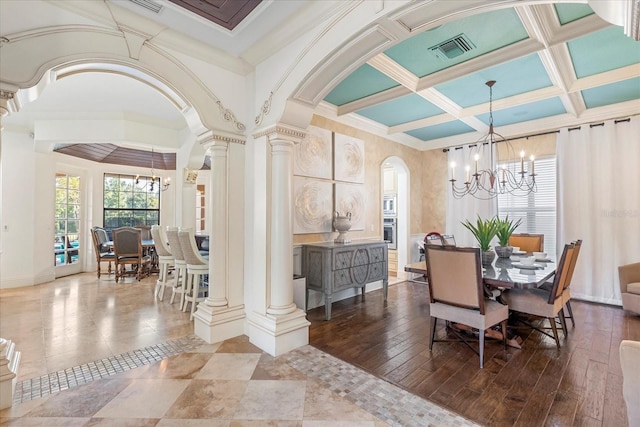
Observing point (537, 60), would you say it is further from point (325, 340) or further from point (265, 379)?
point (265, 379)

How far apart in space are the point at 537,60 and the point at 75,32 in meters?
4.17

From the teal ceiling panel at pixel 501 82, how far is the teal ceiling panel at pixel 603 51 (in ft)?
0.99

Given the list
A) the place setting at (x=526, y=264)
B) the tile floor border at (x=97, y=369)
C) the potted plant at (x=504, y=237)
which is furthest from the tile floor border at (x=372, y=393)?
the potted plant at (x=504, y=237)

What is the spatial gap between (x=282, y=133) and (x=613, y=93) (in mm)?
4404

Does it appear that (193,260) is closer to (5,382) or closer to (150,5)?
(5,382)

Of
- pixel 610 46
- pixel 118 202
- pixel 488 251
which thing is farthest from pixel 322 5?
pixel 118 202

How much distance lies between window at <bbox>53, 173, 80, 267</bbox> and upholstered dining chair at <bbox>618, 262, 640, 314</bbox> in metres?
9.56

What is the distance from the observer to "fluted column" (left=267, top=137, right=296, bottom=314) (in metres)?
2.80

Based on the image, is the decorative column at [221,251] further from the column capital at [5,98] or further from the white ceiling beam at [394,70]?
the white ceiling beam at [394,70]

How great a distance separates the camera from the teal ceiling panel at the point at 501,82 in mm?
3205

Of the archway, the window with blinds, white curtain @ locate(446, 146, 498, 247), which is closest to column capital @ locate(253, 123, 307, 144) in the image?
the archway

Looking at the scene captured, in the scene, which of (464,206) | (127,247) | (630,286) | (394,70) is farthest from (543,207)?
(127,247)

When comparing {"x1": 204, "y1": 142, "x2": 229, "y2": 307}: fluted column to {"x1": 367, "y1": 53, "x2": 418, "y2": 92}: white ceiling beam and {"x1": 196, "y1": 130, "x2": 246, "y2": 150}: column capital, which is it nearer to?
{"x1": 196, "y1": 130, "x2": 246, "y2": 150}: column capital

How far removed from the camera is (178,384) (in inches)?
86.0
